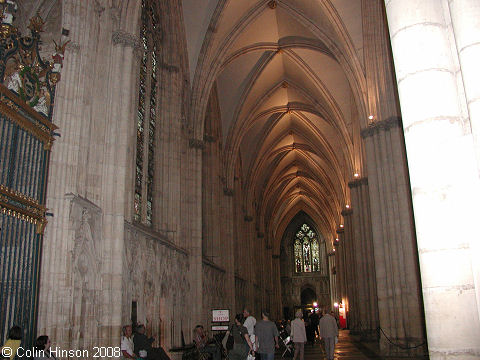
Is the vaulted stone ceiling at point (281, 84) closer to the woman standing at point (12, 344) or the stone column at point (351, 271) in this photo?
the stone column at point (351, 271)

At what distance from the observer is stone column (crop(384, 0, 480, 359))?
4488mm

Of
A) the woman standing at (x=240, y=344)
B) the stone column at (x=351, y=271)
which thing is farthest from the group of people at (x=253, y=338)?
the stone column at (x=351, y=271)

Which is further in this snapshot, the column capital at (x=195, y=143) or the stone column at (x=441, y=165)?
the column capital at (x=195, y=143)

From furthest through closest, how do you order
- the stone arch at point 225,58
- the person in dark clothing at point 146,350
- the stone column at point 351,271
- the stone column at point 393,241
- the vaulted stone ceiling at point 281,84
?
the stone column at point 351,271 → the vaulted stone ceiling at point 281,84 → the stone arch at point 225,58 → the stone column at point 393,241 → the person in dark clothing at point 146,350

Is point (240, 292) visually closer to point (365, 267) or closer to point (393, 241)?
point (365, 267)

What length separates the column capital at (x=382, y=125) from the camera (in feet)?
49.0

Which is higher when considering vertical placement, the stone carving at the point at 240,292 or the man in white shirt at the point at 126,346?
the stone carving at the point at 240,292

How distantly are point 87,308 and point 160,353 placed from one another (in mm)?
1650

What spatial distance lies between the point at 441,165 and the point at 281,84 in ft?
67.1

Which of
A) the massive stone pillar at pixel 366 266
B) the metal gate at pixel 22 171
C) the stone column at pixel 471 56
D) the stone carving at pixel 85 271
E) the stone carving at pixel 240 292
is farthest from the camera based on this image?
the stone carving at pixel 240 292

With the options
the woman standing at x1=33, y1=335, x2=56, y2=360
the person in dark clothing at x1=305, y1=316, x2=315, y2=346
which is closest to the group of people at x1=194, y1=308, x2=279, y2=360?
the woman standing at x1=33, y1=335, x2=56, y2=360

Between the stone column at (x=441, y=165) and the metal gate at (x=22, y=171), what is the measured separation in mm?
4960

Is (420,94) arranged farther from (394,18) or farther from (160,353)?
(160,353)

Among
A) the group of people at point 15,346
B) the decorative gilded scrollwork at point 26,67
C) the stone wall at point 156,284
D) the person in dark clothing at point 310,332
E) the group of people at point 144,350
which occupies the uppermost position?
the decorative gilded scrollwork at point 26,67
